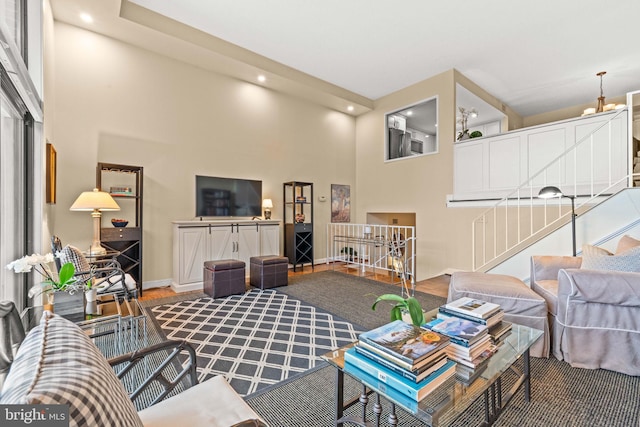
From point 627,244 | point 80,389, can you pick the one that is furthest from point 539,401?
point 80,389

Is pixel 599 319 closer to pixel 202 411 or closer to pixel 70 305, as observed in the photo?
pixel 202 411

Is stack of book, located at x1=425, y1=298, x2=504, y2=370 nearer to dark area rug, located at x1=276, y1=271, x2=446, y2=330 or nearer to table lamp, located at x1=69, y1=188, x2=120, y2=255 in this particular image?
dark area rug, located at x1=276, y1=271, x2=446, y2=330

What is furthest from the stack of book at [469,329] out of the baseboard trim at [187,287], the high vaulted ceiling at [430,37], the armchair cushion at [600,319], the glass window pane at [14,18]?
the high vaulted ceiling at [430,37]

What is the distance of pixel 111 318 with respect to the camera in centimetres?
188

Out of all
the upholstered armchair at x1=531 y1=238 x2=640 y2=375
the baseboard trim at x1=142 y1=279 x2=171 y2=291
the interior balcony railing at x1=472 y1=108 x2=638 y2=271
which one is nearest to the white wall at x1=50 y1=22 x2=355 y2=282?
the baseboard trim at x1=142 y1=279 x2=171 y2=291

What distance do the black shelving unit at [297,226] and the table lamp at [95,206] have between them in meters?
3.02

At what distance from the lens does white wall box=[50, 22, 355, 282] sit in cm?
376

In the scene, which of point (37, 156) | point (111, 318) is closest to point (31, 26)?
point (37, 156)

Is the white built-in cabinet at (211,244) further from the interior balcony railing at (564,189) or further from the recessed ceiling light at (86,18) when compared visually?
the interior balcony railing at (564,189)

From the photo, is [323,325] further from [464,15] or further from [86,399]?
[464,15]

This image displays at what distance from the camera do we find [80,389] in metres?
0.58

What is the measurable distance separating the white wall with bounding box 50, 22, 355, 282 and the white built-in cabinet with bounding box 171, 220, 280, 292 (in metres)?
0.49

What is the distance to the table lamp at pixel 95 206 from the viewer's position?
10.7 ft

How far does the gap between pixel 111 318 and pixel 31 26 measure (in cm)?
268
